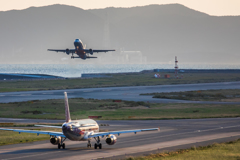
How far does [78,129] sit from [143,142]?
33.9ft

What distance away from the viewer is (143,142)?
45688 millimetres

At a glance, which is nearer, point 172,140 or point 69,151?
point 69,151

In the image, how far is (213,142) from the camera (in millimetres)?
45562

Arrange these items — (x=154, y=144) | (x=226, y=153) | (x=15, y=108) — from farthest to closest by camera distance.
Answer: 1. (x=15, y=108)
2. (x=154, y=144)
3. (x=226, y=153)

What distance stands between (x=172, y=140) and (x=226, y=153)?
9869 millimetres

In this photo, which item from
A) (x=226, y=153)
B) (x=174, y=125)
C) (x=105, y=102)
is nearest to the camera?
(x=226, y=153)

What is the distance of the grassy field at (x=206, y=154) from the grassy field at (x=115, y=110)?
3023 centimetres

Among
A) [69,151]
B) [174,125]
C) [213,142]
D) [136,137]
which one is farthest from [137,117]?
[69,151]

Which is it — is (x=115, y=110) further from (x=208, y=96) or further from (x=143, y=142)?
(x=143, y=142)

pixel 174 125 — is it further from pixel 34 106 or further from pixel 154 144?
pixel 34 106

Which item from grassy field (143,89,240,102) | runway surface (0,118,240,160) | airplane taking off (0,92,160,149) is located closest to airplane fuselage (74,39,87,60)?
grassy field (143,89,240,102)

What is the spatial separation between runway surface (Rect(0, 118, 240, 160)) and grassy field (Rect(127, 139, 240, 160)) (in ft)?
8.63

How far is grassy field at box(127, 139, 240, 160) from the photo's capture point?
116 feet

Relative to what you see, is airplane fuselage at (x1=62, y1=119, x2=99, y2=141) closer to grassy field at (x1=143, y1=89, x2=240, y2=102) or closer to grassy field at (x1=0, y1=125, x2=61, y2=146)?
grassy field at (x1=0, y1=125, x2=61, y2=146)
